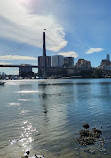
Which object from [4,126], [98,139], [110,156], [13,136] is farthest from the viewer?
[4,126]

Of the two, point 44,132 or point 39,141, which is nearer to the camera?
point 39,141

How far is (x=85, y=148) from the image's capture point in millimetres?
9188

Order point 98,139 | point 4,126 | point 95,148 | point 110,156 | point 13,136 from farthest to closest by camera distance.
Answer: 1. point 4,126
2. point 13,136
3. point 98,139
4. point 95,148
5. point 110,156

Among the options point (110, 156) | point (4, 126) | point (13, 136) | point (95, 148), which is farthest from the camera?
point (4, 126)

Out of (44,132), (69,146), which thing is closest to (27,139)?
(44,132)

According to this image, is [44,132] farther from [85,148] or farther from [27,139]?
[85,148]

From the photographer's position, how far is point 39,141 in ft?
34.4

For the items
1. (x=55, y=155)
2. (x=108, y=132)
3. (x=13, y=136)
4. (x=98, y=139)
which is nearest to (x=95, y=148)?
(x=98, y=139)

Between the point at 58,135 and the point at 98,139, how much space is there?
8.86ft

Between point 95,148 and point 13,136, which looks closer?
point 95,148

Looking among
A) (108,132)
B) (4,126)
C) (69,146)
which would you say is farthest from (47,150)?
(4,126)

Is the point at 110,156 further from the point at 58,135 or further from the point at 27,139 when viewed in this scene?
the point at 27,139

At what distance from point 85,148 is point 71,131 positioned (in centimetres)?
306

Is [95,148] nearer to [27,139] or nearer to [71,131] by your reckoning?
[71,131]
